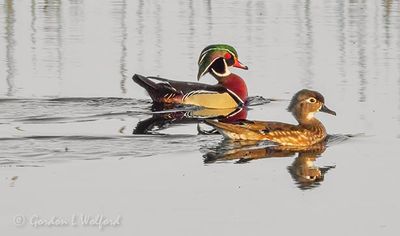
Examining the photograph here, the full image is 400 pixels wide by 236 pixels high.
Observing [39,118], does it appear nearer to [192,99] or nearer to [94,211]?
[192,99]

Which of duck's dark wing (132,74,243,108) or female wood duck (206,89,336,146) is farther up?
female wood duck (206,89,336,146)

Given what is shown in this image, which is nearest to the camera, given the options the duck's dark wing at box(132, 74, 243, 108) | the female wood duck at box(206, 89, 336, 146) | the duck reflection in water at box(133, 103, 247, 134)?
the female wood duck at box(206, 89, 336, 146)

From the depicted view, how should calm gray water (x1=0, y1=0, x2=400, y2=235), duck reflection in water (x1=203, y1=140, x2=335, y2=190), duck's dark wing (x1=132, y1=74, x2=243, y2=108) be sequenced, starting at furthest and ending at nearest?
duck's dark wing (x1=132, y1=74, x2=243, y2=108)
duck reflection in water (x1=203, y1=140, x2=335, y2=190)
calm gray water (x1=0, y1=0, x2=400, y2=235)

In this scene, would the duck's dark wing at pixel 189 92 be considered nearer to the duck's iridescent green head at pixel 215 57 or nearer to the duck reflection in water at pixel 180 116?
the duck reflection in water at pixel 180 116

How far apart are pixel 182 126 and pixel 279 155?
212 centimetres

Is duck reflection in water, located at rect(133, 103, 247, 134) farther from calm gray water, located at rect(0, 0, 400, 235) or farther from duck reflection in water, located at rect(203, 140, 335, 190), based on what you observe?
duck reflection in water, located at rect(203, 140, 335, 190)

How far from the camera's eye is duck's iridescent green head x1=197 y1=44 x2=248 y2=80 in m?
16.5

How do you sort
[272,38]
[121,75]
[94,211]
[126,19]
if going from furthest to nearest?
[126,19] < [272,38] < [121,75] < [94,211]

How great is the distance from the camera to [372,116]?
14.2 m

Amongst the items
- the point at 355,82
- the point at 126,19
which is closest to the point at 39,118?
the point at 355,82

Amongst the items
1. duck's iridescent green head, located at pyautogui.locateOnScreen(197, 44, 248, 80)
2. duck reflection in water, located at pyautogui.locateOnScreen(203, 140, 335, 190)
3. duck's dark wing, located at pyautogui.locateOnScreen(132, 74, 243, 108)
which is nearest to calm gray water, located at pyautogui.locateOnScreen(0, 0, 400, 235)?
duck reflection in water, located at pyautogui.locateOnScreen(203, 140, 335, 190)

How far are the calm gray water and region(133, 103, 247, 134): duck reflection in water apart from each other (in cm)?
11

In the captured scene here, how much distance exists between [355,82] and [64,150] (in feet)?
19.4

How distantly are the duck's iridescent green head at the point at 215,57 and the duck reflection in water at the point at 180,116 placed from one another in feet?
2.53
